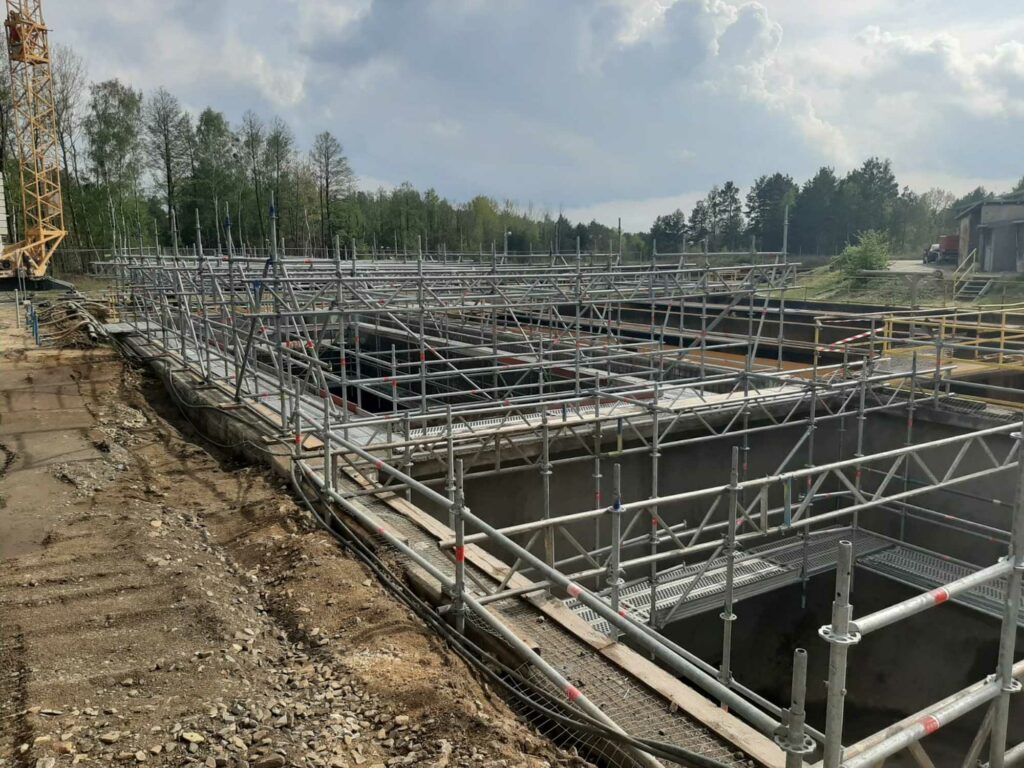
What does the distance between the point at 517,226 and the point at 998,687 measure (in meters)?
66.9

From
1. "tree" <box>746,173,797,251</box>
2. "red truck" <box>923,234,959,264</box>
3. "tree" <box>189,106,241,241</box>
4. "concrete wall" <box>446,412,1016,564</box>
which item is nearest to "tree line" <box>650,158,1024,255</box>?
"tree" <box>746,173,797,251</box>

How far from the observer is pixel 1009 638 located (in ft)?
12.5

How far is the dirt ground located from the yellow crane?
30.2m

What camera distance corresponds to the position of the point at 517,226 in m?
68.9

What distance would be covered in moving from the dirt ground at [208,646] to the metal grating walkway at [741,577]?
3.30 meters

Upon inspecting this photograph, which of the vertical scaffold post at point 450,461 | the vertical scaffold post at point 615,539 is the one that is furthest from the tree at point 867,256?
the vertical scaffold post at point 615,539

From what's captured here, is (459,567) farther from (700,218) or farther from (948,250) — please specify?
(700,218)

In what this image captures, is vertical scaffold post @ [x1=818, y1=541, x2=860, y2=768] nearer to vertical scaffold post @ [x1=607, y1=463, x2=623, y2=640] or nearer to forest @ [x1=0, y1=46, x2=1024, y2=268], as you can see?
vertical scaffold post @ [x1=607, y1=463, x2=623, y2=640]

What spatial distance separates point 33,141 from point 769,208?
50.9 metres

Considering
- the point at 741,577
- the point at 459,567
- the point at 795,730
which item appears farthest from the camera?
the point at 741,577

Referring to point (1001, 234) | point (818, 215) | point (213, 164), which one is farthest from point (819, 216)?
point (213, 164)

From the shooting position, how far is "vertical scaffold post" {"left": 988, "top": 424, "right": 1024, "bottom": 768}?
3.82 metres

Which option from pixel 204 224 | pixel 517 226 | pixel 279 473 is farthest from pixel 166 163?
pixel 279 473

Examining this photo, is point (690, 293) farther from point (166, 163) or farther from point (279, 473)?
point (166, 163)
